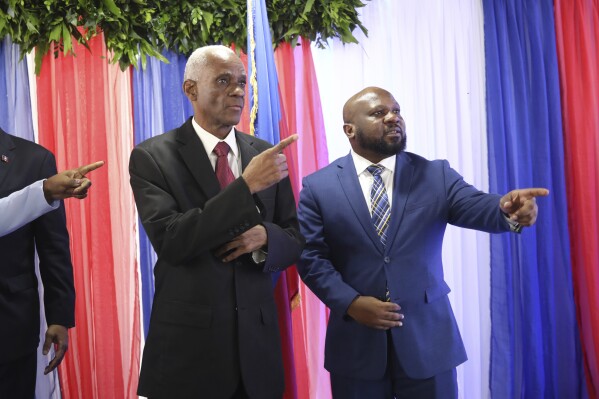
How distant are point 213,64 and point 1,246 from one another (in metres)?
1.00

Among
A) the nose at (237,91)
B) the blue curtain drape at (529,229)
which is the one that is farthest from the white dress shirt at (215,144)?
the blue curtain drape at (529,229)

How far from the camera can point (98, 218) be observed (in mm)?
3203

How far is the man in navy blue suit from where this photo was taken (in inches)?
80.0

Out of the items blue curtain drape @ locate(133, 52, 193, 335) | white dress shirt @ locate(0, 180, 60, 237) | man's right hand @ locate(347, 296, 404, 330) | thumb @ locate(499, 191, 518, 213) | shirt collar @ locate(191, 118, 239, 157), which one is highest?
blue curtain drape @ locate(133, 52, 193, 335)

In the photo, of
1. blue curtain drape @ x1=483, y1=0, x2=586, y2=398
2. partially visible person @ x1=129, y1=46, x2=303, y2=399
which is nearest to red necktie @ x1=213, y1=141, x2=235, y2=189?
partially visible person @ x1=129, y1=46, x2=303, y2=399

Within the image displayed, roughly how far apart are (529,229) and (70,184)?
2637 mm

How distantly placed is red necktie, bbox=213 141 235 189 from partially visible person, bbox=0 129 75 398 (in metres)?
0.72

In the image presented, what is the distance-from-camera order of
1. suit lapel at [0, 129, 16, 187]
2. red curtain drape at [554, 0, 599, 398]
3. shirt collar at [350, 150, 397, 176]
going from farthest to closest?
1. red curtain drape at [554, 0, 599, 398]
2. shirt collar at [350, 150, 397, 176]
3. suit lapel at [0, 129, 16, 187]

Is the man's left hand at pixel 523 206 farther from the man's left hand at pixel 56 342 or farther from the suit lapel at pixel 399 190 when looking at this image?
the man's left hand at pixel 56 342

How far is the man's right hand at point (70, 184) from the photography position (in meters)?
1.73

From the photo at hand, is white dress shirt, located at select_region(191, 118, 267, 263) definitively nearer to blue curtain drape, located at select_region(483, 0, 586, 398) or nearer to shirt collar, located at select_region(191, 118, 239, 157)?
shirt collar, located at select_region(191, 118, 239, 157)

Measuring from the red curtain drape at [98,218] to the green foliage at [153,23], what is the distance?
0.16m

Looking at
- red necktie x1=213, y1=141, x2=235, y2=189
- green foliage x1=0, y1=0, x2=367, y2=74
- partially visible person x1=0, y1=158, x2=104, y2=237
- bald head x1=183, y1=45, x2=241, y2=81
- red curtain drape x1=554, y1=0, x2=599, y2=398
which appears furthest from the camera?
red curtain drape x1=554, y1=0, x2=599, y2=398

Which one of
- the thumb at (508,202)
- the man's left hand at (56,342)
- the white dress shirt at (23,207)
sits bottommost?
the man's left hand at (56,342)
